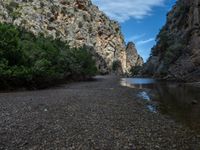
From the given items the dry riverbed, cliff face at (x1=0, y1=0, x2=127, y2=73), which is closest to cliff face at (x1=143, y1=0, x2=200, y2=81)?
cliff face at (x1=0, y1=0, x2=127, y2=73)

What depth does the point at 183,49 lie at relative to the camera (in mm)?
89125

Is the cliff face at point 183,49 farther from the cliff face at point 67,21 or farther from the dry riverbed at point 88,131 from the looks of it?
the dry riverbed at point 88,131

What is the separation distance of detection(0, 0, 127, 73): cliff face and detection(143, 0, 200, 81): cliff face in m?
39.9

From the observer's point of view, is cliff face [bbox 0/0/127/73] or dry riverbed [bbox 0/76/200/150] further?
cliff face [bbox 0/0/127/73]

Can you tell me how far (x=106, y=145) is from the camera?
Result: 1207cm

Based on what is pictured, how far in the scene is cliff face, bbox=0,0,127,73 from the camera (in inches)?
3628

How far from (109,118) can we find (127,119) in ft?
4.05

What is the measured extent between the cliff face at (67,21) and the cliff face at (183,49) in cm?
3994

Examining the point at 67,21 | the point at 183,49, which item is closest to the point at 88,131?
the point at 183,49

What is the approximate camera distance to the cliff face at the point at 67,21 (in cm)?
9214

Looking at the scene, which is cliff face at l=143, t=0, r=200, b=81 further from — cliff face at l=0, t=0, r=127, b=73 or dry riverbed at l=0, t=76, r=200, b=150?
dry riverbed at l=0, t=76, r=200, b=150

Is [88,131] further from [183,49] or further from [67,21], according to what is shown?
[67,21]

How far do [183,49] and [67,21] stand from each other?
68.5 metres

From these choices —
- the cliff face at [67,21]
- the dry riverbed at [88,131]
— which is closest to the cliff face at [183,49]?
the cliff face at [67,21]
